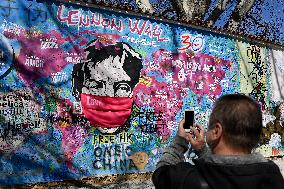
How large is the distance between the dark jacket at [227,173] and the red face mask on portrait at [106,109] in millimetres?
3893

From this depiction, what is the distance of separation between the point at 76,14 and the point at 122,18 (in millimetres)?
798

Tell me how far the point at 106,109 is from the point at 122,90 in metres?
0.40

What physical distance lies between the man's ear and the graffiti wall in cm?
368

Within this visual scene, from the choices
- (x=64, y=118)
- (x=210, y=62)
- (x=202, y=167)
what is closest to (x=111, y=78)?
(x=64, y=118)

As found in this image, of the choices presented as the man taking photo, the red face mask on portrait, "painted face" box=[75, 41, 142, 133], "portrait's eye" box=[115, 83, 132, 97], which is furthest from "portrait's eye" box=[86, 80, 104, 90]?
the man taking photo

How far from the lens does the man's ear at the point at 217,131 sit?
1.81m

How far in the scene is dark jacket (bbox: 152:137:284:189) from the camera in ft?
5.59

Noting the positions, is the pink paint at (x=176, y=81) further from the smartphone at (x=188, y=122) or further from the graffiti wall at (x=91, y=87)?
the smartphone at (x=188, y=122)

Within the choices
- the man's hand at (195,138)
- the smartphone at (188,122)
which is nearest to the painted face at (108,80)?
the smartphone at (188,122)

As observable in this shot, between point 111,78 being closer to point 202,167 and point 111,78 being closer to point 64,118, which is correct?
point 64,118

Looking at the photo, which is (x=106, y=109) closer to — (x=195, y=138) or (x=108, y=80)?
(x=108, y=80)

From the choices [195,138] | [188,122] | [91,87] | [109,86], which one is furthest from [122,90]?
[195,138]

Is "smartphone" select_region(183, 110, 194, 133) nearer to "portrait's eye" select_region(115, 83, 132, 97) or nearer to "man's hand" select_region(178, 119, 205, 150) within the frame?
"man's hand" select_region(178, 119, 205, 150)

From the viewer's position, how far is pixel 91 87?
566 cm
